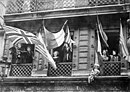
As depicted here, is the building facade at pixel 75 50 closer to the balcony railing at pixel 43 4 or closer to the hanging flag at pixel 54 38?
the balcony railing at pixel 43 4

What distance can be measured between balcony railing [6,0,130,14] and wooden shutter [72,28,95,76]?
70.4 inches

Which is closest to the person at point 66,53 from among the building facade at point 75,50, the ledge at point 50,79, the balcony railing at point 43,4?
the building facade at point 75,50

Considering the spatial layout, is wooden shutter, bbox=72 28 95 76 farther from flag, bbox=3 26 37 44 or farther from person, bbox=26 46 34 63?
person, bbox=26 46 34 63

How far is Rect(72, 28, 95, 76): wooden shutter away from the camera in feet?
54.0

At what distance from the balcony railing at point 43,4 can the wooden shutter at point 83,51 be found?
70.4 inches

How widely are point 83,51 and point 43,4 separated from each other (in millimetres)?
4461

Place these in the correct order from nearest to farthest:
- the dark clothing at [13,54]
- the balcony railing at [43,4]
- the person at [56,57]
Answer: the person at [56,57] < the balcony railing at [43,4] < the dark clothing at [13,54]

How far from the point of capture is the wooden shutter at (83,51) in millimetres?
16453

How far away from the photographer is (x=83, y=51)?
16.9m

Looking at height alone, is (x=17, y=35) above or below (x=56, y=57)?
above

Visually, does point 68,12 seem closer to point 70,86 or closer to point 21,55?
point 21,55

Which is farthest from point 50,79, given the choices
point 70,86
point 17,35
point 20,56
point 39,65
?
point 17,35

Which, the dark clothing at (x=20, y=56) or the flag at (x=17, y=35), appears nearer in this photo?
the flag at (x=17, y=35)

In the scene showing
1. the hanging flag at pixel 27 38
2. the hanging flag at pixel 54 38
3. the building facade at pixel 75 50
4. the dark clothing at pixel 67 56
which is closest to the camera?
the building facade at pixel 75 50
